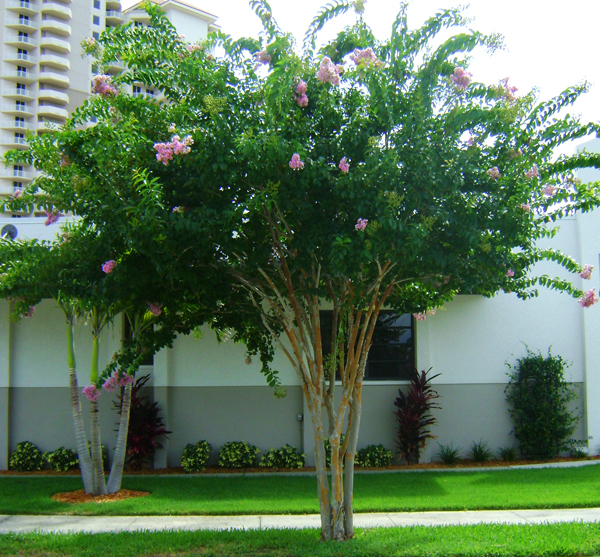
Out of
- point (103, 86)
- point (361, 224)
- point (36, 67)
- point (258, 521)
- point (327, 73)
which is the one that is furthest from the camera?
point (36, 67)

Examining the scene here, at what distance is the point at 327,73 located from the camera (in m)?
6.11

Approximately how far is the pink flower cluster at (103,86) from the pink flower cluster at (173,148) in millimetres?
1298

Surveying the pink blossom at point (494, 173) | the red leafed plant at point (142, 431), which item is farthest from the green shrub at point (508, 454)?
the pink blossom at point (494, 173)

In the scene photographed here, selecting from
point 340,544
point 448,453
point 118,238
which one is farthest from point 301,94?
point 448,453

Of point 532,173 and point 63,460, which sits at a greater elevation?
point 532,173

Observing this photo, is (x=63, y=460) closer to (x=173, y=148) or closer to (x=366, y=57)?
(x=173, y=148)

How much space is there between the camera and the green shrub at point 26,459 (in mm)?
12789

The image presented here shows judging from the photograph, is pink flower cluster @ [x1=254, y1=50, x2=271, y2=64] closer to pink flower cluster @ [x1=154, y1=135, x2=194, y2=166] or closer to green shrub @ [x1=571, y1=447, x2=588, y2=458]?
pink flower cluster @ [x1=154, y1=135, x2=194, y2=166]

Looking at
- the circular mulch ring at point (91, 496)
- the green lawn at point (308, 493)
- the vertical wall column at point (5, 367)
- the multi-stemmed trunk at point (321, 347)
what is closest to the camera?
the multi-stemmed trunk at point (321, 347)

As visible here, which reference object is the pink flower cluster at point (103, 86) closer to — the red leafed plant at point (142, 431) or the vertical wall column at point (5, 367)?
the red leafed plant at point (142, 431)

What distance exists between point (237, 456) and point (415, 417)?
3634mm

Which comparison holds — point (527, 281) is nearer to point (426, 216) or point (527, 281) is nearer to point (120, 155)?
point (426, 216)

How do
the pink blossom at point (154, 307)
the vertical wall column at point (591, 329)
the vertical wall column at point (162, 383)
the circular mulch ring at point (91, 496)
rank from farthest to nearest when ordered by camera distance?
1. the vertical wall column at point (591, 329)
2. the vertical wall column at point (162, 383)
3. the circular mulch ring at point (91, 496)
4. the pink blossom at point (154, 307)

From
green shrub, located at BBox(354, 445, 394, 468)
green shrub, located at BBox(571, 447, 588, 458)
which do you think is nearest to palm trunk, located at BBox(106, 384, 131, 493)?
green shrub, located at BBox(354, 445, 394, 468)
